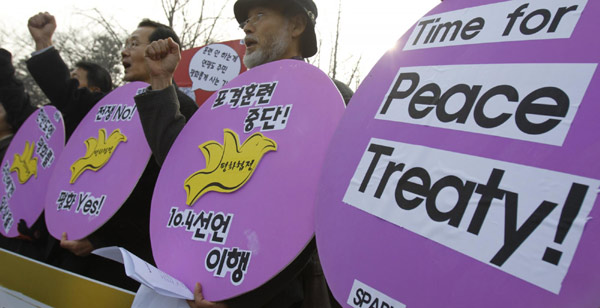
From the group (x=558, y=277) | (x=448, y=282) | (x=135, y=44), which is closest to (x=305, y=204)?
(x=448, y=282)

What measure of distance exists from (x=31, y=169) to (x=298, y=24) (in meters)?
1.64

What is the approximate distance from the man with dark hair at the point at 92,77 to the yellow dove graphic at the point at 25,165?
0.85 meters

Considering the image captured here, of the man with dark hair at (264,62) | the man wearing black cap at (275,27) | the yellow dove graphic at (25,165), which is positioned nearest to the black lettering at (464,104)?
the man with dark hair at (264,62)

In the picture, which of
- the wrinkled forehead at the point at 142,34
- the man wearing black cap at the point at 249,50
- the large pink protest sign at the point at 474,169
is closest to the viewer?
the large pink protest sign at the point at 474,169

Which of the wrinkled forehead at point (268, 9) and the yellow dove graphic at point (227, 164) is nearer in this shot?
the yellow dove graphic at point (227, 164)

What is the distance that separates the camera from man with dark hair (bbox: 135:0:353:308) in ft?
4.23

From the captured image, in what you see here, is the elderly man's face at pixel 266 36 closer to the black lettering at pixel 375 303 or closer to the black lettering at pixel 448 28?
the black lettering at pixel 448 28

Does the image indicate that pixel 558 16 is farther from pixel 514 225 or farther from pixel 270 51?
pixel 270 51

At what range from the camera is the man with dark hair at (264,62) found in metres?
1.29

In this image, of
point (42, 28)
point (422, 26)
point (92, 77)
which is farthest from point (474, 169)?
point (92, 77)

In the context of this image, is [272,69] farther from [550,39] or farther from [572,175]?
[572,175]

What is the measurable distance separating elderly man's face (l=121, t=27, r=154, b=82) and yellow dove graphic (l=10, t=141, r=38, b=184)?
66 cm

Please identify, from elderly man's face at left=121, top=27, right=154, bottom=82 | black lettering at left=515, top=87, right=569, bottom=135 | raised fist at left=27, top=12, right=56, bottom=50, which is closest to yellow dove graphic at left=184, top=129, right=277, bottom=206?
black lettering at left=515, top=87, right=569, bottom=135

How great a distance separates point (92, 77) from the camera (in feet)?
11.3
